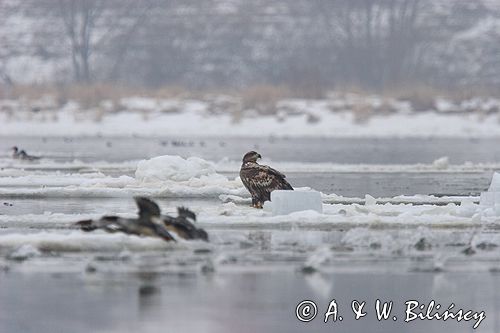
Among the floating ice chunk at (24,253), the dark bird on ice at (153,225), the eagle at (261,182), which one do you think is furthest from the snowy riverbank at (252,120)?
the floating ice chunk at (24,253)

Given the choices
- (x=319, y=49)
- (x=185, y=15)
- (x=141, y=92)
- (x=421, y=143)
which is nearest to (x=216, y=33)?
(x=185, y=15)

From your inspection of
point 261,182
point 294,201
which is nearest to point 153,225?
point 294,201

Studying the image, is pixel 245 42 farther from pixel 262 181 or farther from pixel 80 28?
pixel 262 181

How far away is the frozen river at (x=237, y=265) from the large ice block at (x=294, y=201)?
0.17 m

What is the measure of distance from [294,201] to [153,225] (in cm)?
305

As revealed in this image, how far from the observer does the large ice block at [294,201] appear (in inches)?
664

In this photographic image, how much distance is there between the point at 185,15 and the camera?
9912 cm

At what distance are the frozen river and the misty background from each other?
2458 inches

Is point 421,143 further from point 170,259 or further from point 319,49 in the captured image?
point 319,49

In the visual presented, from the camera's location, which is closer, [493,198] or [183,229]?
[183,229]

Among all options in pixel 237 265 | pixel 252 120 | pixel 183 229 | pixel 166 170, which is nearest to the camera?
pixel 237 265

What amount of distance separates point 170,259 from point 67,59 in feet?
257

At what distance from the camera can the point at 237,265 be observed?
13438mm

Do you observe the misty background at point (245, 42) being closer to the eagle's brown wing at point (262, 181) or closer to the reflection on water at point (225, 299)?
the eagle's brown wing at point (262, 181)
